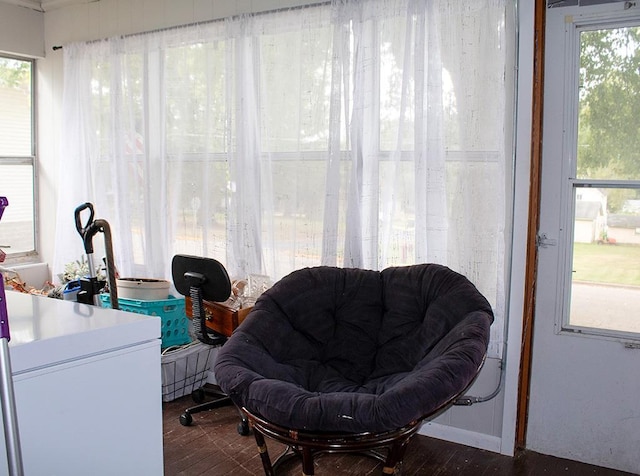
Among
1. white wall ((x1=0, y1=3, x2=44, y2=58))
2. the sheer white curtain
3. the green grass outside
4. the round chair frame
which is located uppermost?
white wall ((x1=0, y1=3, x2=44, y2=58))

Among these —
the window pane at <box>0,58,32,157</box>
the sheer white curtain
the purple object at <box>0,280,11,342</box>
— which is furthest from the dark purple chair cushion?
the window pane at <box>0,58,32,157</box>

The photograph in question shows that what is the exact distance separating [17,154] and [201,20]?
1.91 metres

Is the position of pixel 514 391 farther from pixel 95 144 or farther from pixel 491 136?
pixel 95 144

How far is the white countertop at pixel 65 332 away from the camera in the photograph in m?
1.23

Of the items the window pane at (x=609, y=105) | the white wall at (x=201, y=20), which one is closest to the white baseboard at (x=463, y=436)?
the white wall at (x=201, y=20)

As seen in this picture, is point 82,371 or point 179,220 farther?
point 179,220

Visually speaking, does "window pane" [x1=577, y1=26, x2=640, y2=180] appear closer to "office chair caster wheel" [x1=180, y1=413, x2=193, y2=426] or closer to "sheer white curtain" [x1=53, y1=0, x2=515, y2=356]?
"sheer white curtain" [x1=53, y1=0, x2=515, y2=356]

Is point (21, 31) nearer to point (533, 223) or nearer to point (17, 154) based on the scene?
point (17, 154)

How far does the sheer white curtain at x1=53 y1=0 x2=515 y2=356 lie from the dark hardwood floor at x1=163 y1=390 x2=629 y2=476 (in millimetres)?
554

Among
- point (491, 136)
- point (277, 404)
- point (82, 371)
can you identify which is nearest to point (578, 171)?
point (491, 136)

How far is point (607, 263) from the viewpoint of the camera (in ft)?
8.98

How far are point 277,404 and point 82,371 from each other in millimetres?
916

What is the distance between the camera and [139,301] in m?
3.66

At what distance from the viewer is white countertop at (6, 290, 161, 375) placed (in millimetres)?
1229
